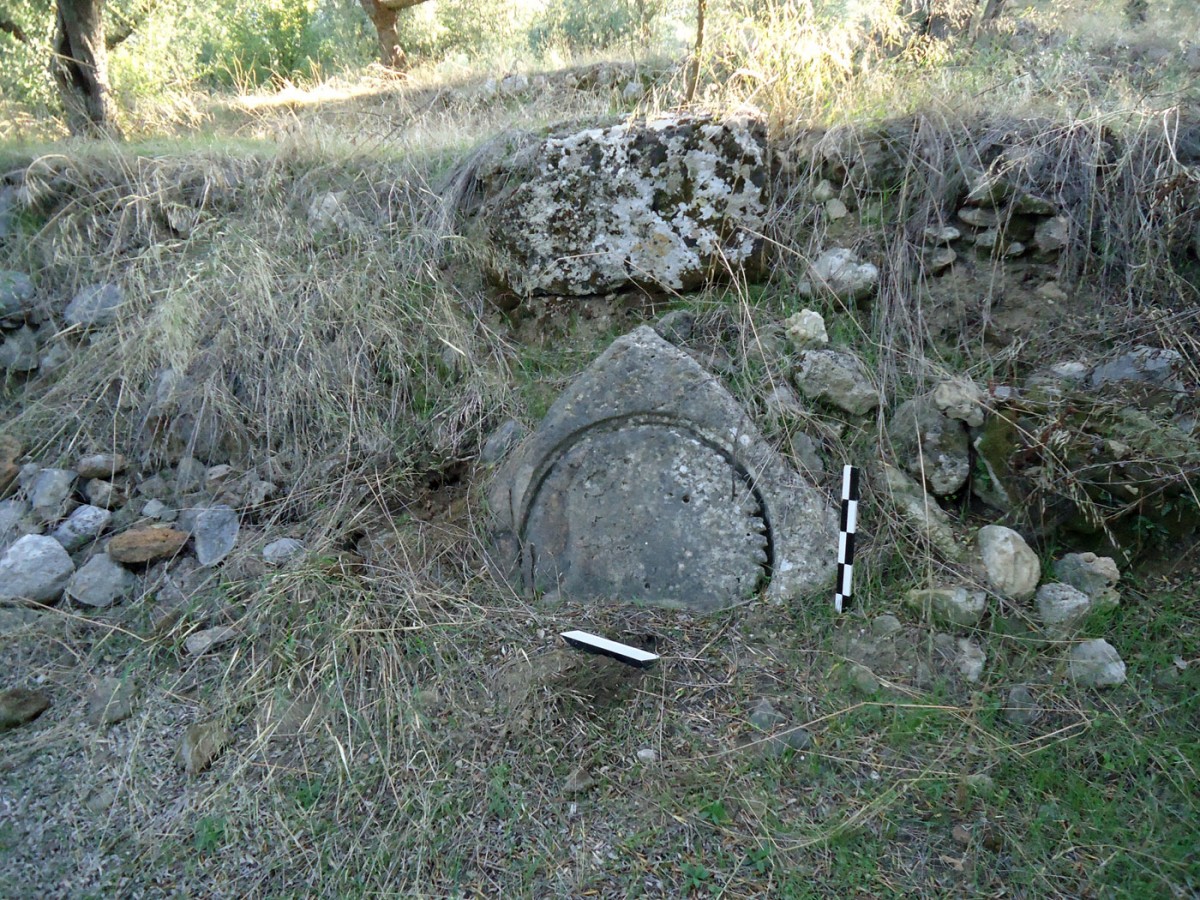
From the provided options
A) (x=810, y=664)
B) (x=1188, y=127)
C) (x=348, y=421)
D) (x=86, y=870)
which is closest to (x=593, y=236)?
(x=348, y=421)

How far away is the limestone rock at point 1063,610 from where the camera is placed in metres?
2.78

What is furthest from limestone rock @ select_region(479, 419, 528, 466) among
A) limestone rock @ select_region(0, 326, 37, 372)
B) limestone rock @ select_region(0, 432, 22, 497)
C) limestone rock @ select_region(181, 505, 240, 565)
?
limestone rock @ select_region(0, 326, 37, 372)

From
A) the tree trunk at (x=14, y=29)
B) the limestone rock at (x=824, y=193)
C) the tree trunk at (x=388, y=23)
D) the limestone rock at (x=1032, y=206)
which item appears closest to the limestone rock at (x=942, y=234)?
the limestone rock at (x=1032, y=206)

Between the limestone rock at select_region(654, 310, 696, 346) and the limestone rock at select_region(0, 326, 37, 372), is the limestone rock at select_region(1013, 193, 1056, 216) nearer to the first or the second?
the limestone rock at select_region(654, 310, 696, 346)

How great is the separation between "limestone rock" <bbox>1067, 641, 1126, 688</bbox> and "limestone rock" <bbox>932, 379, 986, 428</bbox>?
0.91 m

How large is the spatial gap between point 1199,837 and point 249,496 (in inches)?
131

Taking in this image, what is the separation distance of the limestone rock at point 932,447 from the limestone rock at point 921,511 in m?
0.06

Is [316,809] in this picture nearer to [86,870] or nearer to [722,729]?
[86,870]

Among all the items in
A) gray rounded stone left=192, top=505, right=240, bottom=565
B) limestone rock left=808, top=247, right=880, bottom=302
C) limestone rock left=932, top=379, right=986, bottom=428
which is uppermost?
limestone rock left=808, top=247, right=880, bottom=302

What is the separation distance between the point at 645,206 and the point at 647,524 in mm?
1642

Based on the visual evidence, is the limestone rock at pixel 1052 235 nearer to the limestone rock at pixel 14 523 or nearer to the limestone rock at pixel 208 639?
the limestone rock at pixel 208 639

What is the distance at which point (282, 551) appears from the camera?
323cm

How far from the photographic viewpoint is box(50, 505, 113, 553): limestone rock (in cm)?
348

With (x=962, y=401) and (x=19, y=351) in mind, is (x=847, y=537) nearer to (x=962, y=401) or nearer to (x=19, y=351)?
(x=962, y=401)
